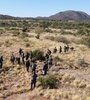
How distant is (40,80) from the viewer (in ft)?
74.7

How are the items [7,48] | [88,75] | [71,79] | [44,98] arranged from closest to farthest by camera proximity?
[44,98]
[71,79]
[88,75]
[7,48]

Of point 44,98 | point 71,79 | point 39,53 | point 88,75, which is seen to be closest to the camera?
point 44,98

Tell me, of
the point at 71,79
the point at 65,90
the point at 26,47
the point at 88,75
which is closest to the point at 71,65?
the point at 88,75

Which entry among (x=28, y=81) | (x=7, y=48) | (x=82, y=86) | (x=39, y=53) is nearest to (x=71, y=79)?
(x=82, y=86)

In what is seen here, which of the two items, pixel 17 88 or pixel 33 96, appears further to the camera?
pixel 17 88

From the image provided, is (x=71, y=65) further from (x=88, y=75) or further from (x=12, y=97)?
(x=12, y=97)

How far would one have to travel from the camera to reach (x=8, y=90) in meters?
22.2

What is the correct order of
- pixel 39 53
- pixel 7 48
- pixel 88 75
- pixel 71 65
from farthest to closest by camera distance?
1. pixel 7 48
2. pixel 39 53
3. pixel 71 65
4. pixel 88 75

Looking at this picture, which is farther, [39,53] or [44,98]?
[39,53]

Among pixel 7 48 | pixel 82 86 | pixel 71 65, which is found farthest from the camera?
pixel 7 48

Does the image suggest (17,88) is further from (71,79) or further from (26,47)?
(26,47)

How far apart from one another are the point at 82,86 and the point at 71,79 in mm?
1891

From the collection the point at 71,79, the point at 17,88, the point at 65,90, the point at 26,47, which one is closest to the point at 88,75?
the point at 71,79

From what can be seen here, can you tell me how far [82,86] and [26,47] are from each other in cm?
2103
